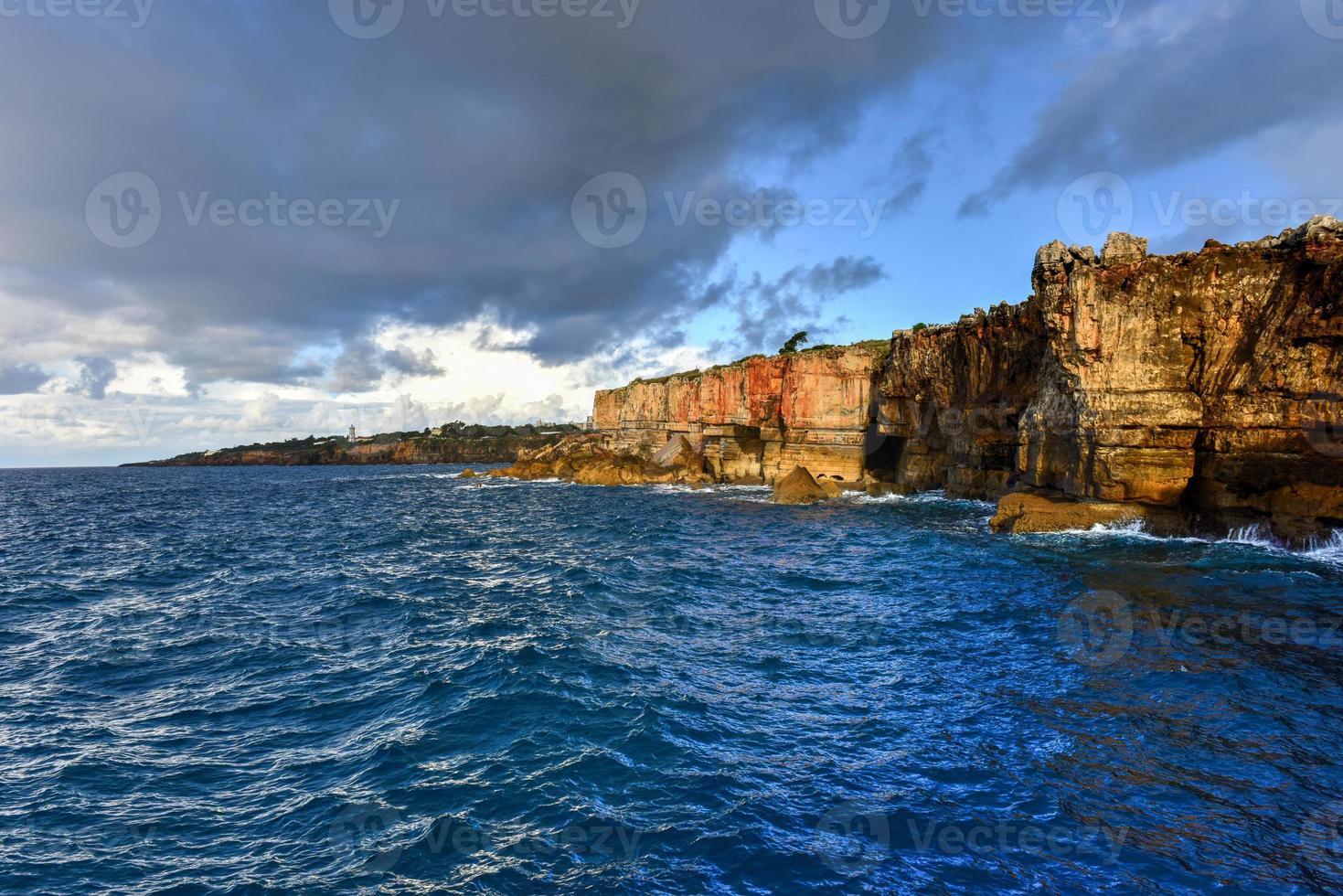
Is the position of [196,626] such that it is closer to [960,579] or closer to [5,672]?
[5,672]

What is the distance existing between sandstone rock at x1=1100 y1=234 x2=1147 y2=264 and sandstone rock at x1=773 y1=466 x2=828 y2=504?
85.5ft

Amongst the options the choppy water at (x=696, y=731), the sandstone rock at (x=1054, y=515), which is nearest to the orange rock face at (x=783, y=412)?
the sandstone rock at (x=1054, y=515)

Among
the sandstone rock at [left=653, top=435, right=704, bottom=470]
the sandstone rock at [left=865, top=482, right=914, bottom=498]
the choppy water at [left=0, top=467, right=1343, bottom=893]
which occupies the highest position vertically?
the sandstone rock at [left=653, top=435, right=704, bottom=470]

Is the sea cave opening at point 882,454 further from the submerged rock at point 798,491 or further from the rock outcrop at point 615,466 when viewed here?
the rock outcrop at point 615,466

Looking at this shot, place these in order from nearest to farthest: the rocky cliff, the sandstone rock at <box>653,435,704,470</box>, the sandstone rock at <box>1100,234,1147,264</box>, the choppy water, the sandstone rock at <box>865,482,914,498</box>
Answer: the choppy water
the rocky cliff
the sandstone rock at <box>1100,234,1147,264</box>
the sandstone rock at <box>865,482,914,498</box>
the sandstone rock at <box>653,435,704,470</box>

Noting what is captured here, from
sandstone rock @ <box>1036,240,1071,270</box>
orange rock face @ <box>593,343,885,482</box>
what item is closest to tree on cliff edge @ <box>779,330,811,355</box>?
orange rock face @ <box>593,343,885,482</box>

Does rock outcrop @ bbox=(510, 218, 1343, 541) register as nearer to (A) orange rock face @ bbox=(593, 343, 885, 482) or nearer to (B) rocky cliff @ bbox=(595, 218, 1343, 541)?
(B) rocky cliff @ bbox=(595, 218, 1343, 541)

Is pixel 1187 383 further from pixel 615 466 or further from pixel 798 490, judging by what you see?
pixel 615 466

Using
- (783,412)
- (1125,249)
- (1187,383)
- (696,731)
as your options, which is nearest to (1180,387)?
(1187,383)

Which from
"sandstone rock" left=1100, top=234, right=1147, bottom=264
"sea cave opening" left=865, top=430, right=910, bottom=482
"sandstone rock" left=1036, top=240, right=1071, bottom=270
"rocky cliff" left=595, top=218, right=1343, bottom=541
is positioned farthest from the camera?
"sea cave opening" left=865, top=430, right=910, bottom=482

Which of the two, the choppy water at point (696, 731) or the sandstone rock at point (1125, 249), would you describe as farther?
the sandstone rock at point (1125, 249)

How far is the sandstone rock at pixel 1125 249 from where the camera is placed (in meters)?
29.9

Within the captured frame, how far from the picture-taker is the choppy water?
7855mm

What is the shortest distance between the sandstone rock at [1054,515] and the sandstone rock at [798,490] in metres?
18.7
